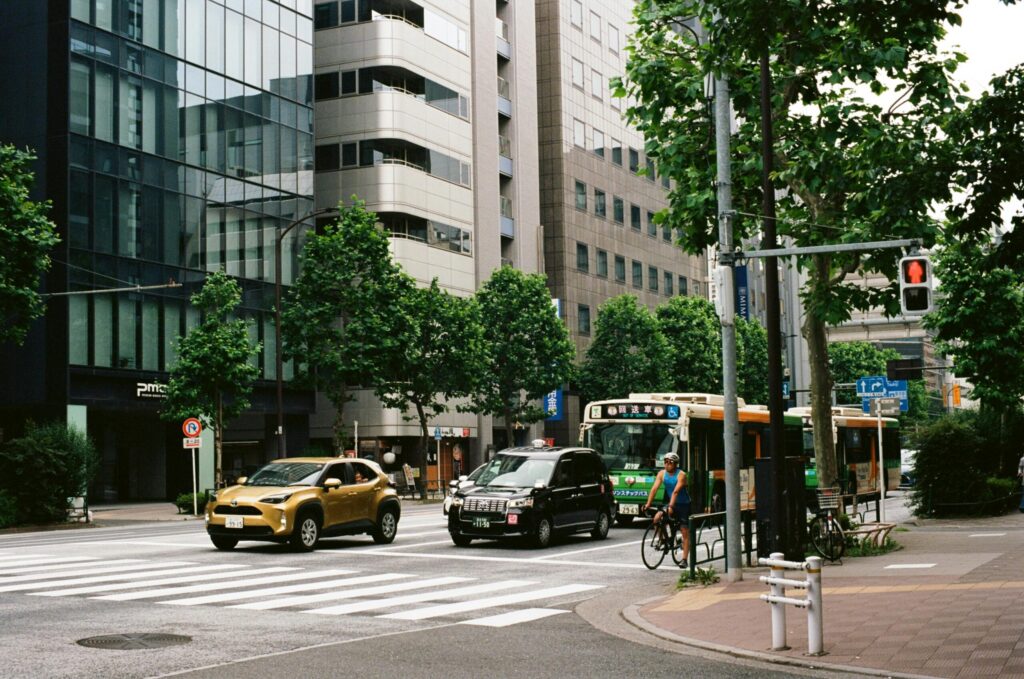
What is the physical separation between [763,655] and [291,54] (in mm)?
47921

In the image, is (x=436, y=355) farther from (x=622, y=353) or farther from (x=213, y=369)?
(x=622, y=353)

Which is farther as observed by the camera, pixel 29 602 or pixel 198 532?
pixel 198 532

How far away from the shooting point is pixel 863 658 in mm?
10414

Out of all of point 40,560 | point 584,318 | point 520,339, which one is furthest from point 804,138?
point 584,318

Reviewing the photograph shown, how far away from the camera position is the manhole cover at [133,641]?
1119cm

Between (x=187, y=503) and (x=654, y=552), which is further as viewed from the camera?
Result: (x=187, y=503)

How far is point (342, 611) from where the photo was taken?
45.8 feet

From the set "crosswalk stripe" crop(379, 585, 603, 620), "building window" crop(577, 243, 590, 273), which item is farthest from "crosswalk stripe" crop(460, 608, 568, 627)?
"building window" crop(577, 243, 590, 273)

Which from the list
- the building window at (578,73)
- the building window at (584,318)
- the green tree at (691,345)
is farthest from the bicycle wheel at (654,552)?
the building window at (578,73)

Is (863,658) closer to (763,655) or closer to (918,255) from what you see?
(763,655)

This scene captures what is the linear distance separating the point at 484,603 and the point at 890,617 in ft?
15.7

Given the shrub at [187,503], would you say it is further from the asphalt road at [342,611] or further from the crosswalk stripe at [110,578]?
the crosswalk stripe at [110,578]

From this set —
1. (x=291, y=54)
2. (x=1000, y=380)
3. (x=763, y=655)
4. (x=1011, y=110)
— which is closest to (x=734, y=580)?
(x=763, y=655)

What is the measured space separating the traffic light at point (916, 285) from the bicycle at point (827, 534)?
492 centimetres
